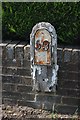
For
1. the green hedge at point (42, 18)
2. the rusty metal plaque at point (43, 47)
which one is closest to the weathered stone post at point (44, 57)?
the rusty metal plaque at point (43, 47)

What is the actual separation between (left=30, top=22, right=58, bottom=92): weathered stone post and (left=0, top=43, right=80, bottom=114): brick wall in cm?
7

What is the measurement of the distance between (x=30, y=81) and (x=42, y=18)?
30.1 inches

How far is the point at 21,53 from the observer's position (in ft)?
15.3

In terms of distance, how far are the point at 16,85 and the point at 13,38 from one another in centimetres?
60

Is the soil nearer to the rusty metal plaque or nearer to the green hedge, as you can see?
the rusty metal plaque

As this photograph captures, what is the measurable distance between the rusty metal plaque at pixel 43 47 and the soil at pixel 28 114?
0.62 meters

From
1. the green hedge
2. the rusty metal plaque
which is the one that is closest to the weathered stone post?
the rusty metal plaque

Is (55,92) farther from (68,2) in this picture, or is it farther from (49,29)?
(68,2)

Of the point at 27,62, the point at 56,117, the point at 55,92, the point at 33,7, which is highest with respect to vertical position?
the point at 33,7

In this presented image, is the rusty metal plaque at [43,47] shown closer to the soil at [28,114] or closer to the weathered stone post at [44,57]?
the weathered stone post at [44,57]

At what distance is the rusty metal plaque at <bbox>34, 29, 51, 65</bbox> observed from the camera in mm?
4520

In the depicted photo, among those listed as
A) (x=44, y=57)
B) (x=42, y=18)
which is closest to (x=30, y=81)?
(x=44, y=57)

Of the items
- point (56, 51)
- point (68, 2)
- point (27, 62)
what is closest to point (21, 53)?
point (27, 62)

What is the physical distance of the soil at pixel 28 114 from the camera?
4664 millimetres
